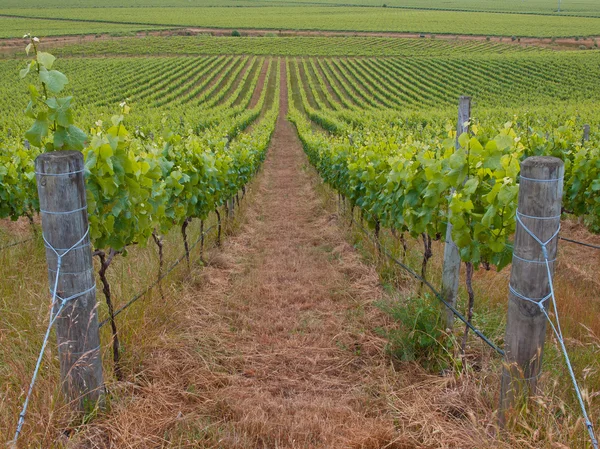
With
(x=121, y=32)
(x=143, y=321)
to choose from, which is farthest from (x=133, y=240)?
(x=121, y=32)

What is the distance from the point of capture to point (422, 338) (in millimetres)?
3883

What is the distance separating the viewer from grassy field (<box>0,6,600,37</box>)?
8142cm

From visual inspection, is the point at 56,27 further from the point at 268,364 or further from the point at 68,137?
the point at 68,137

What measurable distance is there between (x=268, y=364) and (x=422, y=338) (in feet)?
4.04

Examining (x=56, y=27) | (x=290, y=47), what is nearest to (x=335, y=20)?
(x=290, y=47)

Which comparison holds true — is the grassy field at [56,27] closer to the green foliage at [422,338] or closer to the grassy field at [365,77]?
the grassy field at [365,77]

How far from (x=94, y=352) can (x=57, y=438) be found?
477 mm

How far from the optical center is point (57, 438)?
2.44 m

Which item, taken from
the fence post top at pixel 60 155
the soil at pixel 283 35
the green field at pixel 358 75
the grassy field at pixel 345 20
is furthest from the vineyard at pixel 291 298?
the grassy field at pixel 345 20

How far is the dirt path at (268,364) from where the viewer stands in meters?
2.96

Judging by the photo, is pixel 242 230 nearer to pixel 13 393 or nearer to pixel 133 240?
pixel 133 240

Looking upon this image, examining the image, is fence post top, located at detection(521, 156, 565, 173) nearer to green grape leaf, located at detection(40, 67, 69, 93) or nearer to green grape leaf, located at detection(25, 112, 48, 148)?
green grape leaf, located at detection(40, 67, 69, 93)

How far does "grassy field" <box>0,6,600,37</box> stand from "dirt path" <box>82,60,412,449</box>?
8057cm

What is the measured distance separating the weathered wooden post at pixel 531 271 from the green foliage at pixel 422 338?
1.12m
